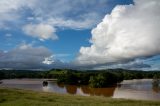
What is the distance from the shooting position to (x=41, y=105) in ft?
103

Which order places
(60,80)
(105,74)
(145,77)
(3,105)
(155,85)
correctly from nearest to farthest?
1. (3,105)
2. (155,85)
3. (105,74)
4. (60,80)
5. (145,77)

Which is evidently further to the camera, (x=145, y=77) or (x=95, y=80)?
(x=145, y=77)

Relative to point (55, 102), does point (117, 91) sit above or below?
below

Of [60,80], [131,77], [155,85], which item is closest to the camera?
[155,85]

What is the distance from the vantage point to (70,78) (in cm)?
13612

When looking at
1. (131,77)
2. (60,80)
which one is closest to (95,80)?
(60,80)

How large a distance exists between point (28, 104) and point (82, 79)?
10213 centimetres

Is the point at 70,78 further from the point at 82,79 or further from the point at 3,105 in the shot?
the point at 3,105

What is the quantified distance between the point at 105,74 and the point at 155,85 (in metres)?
20.4

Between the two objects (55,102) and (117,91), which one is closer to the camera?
(55,102)

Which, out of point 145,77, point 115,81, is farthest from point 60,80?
point 145,77

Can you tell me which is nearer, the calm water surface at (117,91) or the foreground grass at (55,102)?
the foreground grass at (55,102)

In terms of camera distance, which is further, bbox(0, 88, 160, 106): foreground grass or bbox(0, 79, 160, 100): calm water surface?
bbox(0, 79, 160, 100): calm water surface

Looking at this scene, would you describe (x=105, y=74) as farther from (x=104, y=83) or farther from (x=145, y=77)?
(x=145, y=77)
